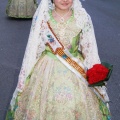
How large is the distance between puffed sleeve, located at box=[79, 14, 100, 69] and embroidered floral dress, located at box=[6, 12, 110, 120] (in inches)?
1.9

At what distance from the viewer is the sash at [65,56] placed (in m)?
3.54

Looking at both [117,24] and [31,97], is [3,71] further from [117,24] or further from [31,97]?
[117,24]

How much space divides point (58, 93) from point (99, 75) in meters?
0.44

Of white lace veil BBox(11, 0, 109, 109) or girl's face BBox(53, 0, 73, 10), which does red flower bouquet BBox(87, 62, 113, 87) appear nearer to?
white lace veil BBox(11, 0, 109, 109)

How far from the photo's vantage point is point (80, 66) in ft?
11.9

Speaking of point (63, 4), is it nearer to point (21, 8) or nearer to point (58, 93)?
point (58, 93)

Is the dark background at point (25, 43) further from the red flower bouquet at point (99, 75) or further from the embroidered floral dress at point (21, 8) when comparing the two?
the red flower bouquet at point (99, 75)

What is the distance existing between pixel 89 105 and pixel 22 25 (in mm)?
6648

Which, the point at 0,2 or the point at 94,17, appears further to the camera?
the point at 0,2

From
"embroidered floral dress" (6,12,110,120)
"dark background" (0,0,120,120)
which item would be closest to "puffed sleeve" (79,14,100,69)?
"embroidered floral dress" (6,12,110,120)

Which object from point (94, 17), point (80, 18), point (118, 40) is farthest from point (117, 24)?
point (80, 18)

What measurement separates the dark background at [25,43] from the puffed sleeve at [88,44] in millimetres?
1370

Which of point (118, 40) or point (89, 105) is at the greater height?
point (89, 105)

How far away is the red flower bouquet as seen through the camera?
327 centimetres
